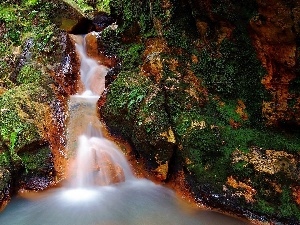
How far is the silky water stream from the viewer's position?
6.02 metres

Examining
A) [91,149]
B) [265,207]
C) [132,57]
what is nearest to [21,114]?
[91,149]

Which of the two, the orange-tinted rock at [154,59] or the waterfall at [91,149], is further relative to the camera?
the orange-tinted rock at [154,59]

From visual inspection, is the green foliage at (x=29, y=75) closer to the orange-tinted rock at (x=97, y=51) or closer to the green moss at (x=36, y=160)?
the orange-tinted rock at (x=97, y=51)

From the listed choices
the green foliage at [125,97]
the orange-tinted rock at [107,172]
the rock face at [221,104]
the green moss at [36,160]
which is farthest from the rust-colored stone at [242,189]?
the green moss at [36,160]

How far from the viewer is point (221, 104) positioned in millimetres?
7125

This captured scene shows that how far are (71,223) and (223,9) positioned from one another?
201 inches

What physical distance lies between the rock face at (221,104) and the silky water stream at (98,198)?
1.37 feet

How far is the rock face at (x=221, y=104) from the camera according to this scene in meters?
6.03

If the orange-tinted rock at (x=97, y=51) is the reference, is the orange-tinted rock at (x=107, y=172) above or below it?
below

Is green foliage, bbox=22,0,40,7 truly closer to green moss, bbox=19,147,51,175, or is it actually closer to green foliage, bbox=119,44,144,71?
green foliage, bbox=119,44,144,71

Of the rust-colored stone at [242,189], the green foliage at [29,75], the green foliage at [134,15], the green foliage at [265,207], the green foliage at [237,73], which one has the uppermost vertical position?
the green foliage at [134,15]

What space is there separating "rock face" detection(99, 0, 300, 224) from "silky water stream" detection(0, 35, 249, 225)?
0.42 m

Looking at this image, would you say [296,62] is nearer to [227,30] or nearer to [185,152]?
[227,30]

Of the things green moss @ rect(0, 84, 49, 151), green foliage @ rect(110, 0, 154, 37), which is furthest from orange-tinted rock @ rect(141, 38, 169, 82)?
green moss @ rect(0, 84, 49, 151)
